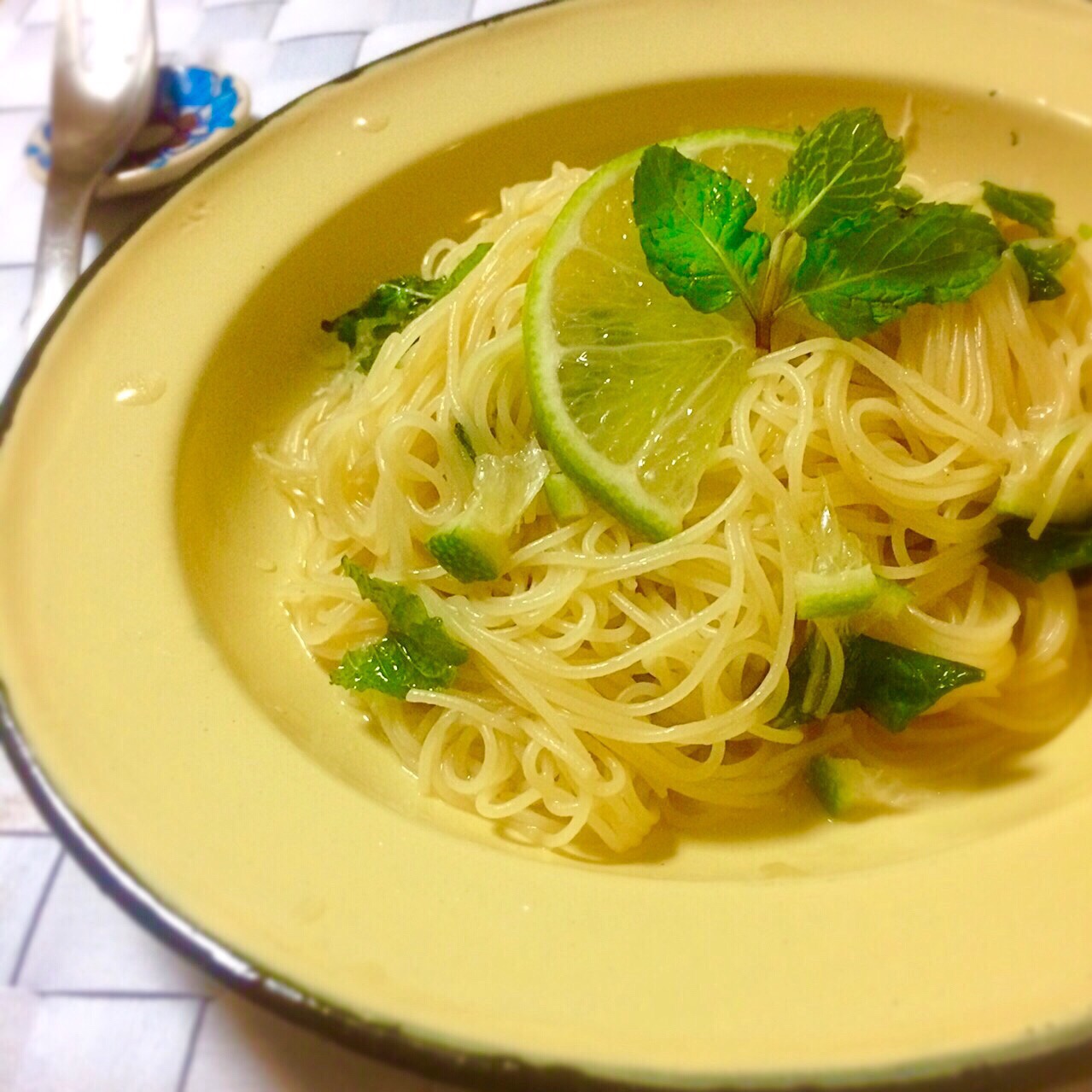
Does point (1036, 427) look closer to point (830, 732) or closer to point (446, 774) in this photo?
point (830, 732)

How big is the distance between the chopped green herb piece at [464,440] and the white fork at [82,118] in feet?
5.14

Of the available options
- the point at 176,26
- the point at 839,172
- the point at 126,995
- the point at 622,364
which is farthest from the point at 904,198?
the point at 176,26

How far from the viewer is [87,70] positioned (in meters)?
3.66

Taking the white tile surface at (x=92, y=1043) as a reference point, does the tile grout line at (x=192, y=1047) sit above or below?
above

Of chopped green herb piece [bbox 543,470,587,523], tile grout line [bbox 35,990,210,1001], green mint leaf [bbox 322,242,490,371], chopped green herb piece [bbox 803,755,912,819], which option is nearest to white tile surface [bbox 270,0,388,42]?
green mint leaf [bbox 322,242,490,371]

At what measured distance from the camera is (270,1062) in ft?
5.76

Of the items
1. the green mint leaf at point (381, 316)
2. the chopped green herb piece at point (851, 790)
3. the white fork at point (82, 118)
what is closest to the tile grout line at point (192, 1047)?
the chopped green herb piece at point (851, 790)

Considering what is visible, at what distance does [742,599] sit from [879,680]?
33 centimetres

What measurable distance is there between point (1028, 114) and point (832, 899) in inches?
94.9

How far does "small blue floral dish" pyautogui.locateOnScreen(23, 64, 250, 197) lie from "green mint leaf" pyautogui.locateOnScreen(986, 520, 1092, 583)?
2.79 meters

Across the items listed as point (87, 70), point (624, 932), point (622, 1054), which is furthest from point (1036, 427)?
point (87, 70)

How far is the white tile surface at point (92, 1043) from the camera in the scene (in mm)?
1795

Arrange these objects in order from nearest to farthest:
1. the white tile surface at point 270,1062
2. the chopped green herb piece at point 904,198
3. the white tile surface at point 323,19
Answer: the white tile surface at point 270,1062, the chopped green herb piece at point 904,198, the white tile surface at point 323,19

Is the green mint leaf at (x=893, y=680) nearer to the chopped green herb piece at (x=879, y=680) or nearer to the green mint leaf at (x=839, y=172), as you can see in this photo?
the chopped green herb piece at (x=879, y=680)
